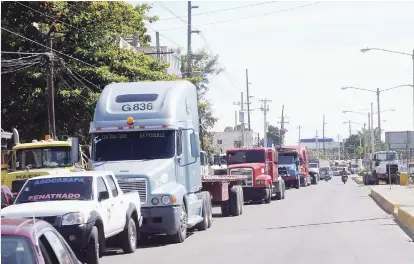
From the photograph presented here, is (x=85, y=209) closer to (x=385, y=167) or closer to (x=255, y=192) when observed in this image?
(x=255, y=192)

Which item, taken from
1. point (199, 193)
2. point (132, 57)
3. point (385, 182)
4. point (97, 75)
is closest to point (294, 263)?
point (199, 193)

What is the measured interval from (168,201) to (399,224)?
338 inches

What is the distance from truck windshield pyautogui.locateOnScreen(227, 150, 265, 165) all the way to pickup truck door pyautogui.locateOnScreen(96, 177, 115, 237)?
19063 millimetres

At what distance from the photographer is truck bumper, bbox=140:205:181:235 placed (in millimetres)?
16828

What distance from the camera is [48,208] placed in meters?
12.8

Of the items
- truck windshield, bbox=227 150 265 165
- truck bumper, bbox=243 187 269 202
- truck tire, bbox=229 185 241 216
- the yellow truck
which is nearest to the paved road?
truck tire, bbox=229 185 241 216

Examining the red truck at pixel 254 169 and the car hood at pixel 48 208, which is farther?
the red truck at pixel 254 169

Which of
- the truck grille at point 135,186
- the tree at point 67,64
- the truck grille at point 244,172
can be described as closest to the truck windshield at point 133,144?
the truck grille at point 135,186

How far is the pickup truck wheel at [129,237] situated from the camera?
15.3 metres

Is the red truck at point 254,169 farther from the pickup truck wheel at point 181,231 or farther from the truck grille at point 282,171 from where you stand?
the truck grille at point 282,171

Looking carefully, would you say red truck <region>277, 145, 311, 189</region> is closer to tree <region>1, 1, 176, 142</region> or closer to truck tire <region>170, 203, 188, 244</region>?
tree <region>1, 1, 176, 142</region>

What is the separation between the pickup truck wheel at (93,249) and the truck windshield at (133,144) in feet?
17.5

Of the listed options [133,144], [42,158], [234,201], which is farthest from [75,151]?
[234,201]

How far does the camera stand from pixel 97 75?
3569 centimetres
